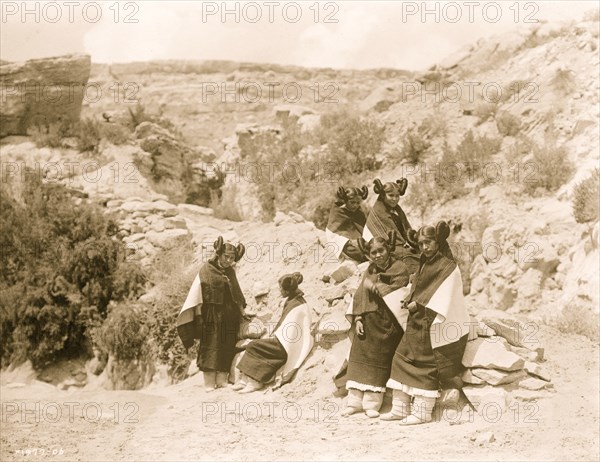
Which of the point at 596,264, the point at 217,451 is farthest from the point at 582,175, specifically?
the point at 217,451

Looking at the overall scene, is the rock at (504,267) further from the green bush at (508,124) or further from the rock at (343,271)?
the green bush at (508,124)

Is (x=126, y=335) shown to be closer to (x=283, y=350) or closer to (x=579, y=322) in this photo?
(x=283, y=350)

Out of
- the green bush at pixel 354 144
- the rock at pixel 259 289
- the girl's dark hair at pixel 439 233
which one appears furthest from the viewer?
the green bush at pixel 354 144

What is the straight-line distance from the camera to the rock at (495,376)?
20.9 feet

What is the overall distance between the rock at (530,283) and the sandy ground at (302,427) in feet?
6.14

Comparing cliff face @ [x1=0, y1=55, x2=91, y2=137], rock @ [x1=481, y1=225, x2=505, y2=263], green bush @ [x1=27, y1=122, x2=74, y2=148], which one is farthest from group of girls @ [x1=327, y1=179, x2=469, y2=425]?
cliff face @ [x1=0, y1=55, x2=91, y2=137]

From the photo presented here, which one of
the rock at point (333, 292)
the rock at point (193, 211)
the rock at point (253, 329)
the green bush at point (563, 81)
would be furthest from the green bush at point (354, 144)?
the rock at point (253, 329)

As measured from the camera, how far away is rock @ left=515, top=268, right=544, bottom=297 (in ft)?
31.7

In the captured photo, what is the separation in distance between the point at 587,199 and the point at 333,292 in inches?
166

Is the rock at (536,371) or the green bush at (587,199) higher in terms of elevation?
the green bush at (587,199)

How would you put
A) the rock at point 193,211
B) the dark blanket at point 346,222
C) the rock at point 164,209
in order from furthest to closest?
the rock at point 193,211 < the rock at point 164,209 < the dark blanket at point 346,222

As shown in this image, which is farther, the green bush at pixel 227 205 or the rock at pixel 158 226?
the green bush at pixel 227 205

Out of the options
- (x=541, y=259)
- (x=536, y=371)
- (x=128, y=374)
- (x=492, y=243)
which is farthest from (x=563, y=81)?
(x=128, y=374)

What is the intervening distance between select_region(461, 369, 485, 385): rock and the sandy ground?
0.99 feet
